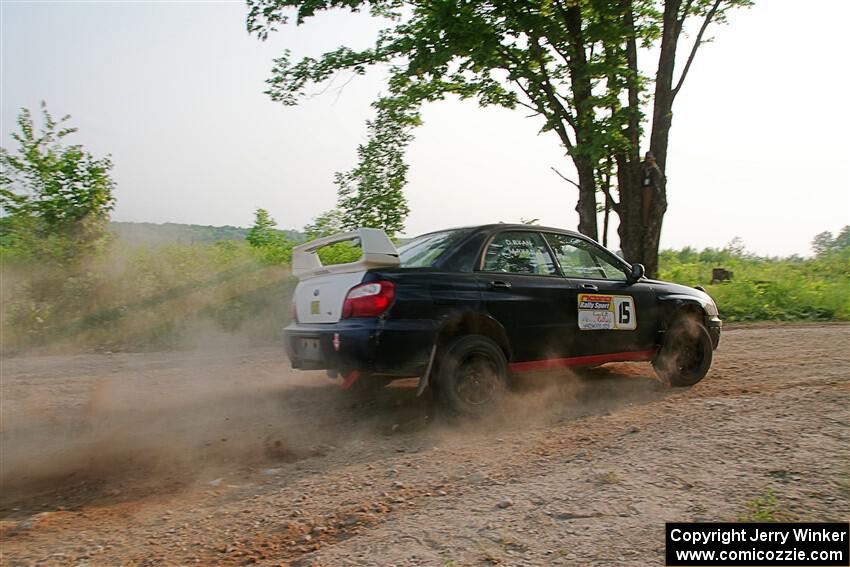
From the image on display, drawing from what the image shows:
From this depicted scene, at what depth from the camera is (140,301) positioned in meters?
10.5

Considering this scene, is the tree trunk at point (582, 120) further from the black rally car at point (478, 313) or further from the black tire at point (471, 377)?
the black tire at point (471, 377)

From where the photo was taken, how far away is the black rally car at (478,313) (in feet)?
16.7

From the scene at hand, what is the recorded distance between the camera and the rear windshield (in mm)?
5566

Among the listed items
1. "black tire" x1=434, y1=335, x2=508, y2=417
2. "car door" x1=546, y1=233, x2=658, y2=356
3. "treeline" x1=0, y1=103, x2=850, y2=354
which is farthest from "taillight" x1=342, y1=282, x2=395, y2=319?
"treeline" x1=0, y1=103, x2=850, y2=354

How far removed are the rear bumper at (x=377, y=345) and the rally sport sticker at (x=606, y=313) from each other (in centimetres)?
172

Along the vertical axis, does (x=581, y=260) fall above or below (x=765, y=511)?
above

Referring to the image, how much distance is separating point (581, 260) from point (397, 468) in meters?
3.04

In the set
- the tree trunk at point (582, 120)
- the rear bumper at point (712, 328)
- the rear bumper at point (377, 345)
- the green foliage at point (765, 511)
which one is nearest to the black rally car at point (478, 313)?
the rear bumper at point (377, 345)

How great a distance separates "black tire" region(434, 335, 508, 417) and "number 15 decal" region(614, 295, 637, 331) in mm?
1500

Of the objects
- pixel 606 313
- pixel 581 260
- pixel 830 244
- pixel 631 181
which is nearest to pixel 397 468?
pixel 606 313

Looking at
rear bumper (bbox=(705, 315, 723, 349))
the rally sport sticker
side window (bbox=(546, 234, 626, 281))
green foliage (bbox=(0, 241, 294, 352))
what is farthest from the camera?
green foliage (bbox=(0, 241, 294, 352))

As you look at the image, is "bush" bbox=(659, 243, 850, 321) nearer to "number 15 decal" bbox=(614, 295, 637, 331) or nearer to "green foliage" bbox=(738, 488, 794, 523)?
"number 15 decal" bbox=(614, 295, 637, 331)

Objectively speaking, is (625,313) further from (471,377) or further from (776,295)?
(776,295)

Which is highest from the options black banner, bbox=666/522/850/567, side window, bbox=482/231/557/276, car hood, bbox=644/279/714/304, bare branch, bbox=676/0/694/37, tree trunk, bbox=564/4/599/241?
bare branch, bbox=676/0/694/37
